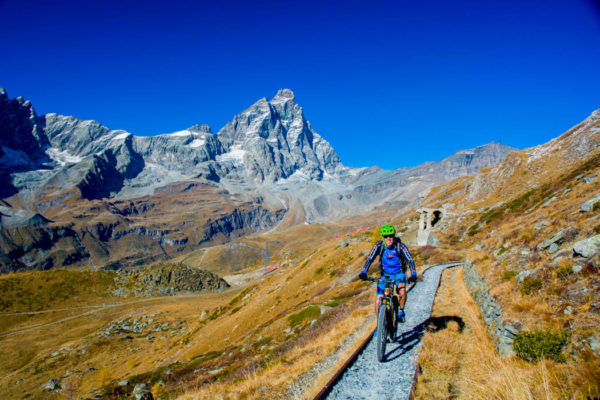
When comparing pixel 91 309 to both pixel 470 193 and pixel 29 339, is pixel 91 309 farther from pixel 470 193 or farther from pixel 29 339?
pixel 470 193

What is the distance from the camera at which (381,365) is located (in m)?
9.55

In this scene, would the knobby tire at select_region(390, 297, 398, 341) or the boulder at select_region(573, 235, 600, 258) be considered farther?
the knobby tire at select_region(390, 297, 398, 341)

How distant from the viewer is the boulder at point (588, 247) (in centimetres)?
916

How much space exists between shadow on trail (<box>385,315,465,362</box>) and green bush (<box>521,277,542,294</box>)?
295 centimetres

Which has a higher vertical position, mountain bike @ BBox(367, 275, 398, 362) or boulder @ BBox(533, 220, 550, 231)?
boulder @ BBox(533, 220, 550, 231)

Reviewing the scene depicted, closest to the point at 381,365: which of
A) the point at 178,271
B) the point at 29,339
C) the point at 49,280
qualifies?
the point at 29,339

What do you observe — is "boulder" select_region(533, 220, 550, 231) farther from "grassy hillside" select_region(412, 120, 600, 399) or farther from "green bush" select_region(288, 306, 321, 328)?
"green bush" select_region(288, 306, 321, 328)

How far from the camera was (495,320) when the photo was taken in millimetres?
10891

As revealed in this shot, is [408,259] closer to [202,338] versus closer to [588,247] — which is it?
[588,247]

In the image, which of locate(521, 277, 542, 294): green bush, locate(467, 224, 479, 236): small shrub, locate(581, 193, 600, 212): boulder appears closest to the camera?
locate(521, 277, 542, 294): green bush

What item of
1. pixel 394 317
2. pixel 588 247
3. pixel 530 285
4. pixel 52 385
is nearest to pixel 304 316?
pixel 394 317

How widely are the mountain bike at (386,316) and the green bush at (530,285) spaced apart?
4734 mm

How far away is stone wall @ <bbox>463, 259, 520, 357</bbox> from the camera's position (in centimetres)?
888

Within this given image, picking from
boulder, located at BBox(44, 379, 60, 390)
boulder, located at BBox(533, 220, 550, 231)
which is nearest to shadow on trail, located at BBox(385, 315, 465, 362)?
boulder, located at BBox(533, 220, 550, 231)
